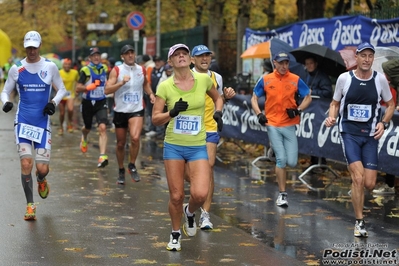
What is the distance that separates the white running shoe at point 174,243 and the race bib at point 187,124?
96 centimetres

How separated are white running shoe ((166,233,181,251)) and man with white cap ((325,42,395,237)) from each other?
2.07m

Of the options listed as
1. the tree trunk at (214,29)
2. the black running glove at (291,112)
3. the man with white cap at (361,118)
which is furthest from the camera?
the tree trunk at (214,29)

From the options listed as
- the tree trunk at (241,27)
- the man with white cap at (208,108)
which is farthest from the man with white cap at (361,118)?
the tree trunk at (241,27)

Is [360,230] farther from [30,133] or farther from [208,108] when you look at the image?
[30,133]

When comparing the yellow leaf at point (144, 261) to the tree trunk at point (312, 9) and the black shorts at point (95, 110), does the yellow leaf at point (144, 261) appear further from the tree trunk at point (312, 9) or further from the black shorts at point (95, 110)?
the tree trunk at point (312, 9)

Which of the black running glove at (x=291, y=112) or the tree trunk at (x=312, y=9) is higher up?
the tree trunk at (x=312, y=9)

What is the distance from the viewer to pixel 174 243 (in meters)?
8.59

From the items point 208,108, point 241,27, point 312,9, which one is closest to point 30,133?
point 208,108

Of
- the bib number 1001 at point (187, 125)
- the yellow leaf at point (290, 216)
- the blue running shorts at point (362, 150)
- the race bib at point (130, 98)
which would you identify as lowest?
the yellow leaf at point (290, 216)

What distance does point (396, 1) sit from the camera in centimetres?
1638

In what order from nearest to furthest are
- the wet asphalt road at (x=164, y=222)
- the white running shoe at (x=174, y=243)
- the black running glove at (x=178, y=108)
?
the black running glove at (x=178, y=108)
the wet asphalt road at (x=164, y=222)
the white running shoe at (x=174, y=243)

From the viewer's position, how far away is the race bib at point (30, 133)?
10469mm

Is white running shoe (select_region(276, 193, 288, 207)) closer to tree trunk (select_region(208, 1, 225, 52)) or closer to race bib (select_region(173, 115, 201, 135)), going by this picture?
race bib (select_region(173, 115, 201, 135))

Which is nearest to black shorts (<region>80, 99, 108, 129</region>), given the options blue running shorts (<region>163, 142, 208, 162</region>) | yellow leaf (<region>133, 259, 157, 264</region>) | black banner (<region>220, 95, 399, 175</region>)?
black banner (<region>220, 95, 399, 175</region>)
